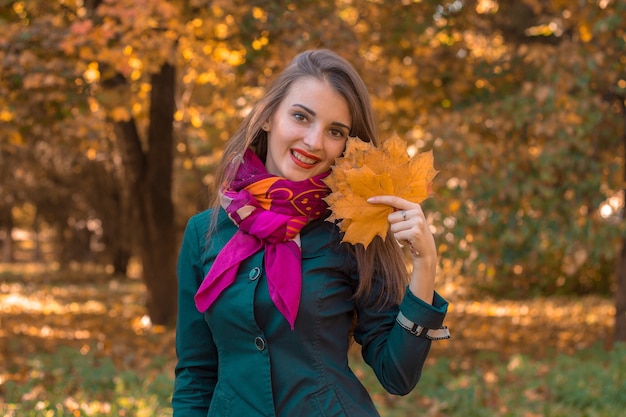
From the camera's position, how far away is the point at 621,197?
824 cm

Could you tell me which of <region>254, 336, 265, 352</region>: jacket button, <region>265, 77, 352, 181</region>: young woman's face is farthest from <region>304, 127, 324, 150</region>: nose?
<region>254, 336, 265, 352</region>: jacket button

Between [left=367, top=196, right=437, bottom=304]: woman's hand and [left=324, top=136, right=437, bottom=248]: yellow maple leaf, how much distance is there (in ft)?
0.12

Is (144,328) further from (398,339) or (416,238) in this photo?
(416,238)

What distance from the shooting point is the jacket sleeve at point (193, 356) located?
223cm

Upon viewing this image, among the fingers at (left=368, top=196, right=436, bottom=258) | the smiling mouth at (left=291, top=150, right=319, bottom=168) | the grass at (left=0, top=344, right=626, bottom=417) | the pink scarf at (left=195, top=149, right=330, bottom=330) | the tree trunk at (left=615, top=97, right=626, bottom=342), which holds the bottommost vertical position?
the tree trunk at (left=615, top=97, right=626, bottom=342)

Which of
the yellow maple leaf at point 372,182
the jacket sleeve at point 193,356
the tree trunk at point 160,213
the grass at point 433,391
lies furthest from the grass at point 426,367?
the yellow maple leaf at point 372,182

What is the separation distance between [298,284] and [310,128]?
17.9 inches

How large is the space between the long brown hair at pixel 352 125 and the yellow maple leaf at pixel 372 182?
107 millimetres

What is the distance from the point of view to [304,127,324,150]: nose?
2.20 metres

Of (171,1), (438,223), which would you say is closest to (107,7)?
(171,1)

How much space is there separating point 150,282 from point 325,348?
8.71m

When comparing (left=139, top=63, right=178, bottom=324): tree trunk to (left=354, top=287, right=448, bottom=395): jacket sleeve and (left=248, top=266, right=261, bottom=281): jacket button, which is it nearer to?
(left=248, top=266, right=261, bottom=281): jacket button

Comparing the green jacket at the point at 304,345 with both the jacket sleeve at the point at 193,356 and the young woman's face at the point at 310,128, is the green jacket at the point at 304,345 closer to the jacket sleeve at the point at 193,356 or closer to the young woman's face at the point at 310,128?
the jacket sleeve at the point at 193,356

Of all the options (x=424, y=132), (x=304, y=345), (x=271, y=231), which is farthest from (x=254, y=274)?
(x=424, y=132)
